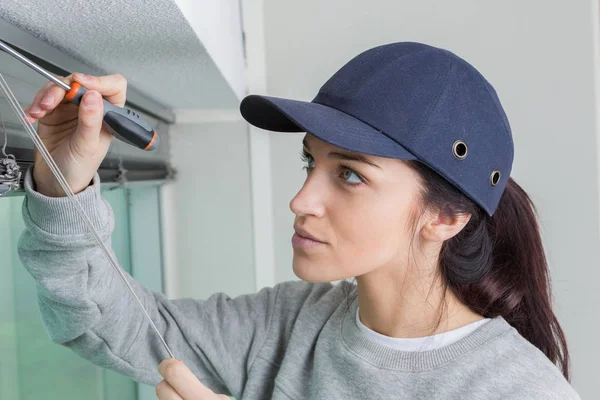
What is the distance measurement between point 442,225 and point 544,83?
814mm

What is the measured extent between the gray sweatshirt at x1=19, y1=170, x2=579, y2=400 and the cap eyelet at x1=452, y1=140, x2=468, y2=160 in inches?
11.2

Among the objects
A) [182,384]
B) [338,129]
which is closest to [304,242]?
[338,129]

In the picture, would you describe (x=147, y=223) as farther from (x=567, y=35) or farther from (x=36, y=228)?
(x=567, y=35)

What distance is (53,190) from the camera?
0.77 metres

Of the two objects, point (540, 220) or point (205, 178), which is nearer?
Answer: point (540, 220)

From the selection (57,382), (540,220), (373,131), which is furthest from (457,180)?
(540,220)

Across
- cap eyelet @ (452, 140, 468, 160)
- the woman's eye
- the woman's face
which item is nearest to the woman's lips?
the woman's face

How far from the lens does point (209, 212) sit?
1771mm

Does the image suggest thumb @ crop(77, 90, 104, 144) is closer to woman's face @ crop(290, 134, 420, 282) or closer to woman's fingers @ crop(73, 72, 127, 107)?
woman's fingers @ crop(73, 72, 127, 107)

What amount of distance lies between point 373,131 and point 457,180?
14cm

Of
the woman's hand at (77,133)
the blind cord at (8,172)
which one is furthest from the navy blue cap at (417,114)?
the blind cord at (8,172)

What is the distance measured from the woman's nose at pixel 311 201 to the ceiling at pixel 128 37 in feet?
0.84

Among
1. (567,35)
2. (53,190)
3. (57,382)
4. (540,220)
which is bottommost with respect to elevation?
(57,382)

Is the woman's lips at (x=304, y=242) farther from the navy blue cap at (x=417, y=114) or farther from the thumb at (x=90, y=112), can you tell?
the thumb at (x=90, y=112)
